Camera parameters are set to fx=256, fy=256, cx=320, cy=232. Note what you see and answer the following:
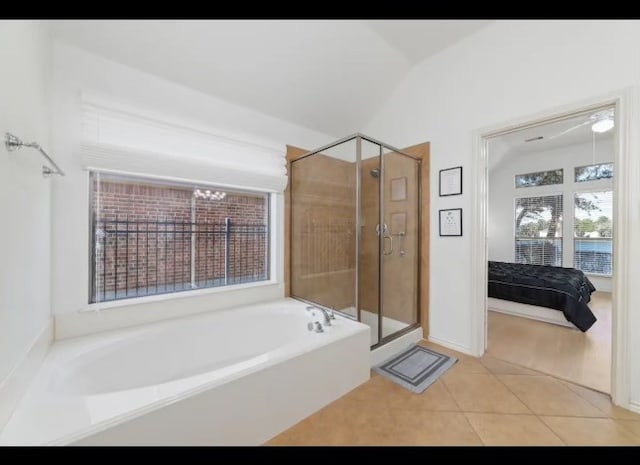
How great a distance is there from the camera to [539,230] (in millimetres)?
5078

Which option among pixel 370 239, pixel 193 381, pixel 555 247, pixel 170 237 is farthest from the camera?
pixel 555 247

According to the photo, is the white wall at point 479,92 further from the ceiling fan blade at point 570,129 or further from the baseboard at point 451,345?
the ceiling fan blade at point 570,129

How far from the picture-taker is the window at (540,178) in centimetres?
488

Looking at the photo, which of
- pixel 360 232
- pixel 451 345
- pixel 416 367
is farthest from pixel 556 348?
pixel 360 232

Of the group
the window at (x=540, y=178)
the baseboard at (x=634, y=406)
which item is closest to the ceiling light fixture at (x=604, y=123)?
the window at (x=540, y=178)

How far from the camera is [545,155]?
503 centimetres

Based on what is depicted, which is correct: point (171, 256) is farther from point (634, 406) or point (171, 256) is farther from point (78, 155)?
point (634, 406)

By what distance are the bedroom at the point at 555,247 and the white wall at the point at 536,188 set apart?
0.01 meters

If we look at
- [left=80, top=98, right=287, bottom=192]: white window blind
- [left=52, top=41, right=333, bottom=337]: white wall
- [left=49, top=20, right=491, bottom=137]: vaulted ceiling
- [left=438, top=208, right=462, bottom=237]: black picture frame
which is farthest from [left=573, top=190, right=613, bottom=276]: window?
[left=52, top=41, right=333, bottom=337]: white wall

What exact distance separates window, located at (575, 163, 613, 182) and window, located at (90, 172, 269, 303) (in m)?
5.69

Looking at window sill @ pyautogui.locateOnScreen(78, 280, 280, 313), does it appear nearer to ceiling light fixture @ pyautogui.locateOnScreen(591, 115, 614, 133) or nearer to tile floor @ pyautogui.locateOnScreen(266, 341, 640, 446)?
tile floor @ pyautogui.locateOnScreen(266, 341, 640, 446)

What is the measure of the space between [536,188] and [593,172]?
0.80m
